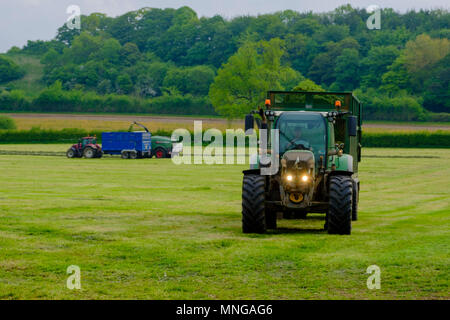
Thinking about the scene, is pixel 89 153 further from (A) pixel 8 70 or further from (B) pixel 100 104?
(A) pixel 8 70

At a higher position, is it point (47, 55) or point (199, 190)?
point (47, 55)

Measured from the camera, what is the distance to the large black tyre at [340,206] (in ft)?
42.6

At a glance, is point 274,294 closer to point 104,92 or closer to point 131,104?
point 131,104

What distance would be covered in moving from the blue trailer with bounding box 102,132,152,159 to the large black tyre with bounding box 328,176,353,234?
106 ft

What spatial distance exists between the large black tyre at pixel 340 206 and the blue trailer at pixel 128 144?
32240 mm

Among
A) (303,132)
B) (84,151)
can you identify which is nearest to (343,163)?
(303,132)

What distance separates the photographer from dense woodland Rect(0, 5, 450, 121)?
330ft

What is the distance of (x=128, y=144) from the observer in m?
45.1

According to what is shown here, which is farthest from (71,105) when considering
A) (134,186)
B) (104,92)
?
(134,186)

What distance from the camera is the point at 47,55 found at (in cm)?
15900

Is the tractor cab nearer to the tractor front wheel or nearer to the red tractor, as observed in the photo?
the red tractor

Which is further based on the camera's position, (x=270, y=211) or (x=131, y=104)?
(x=131, y=104)

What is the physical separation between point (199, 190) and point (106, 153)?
76.5 ft
